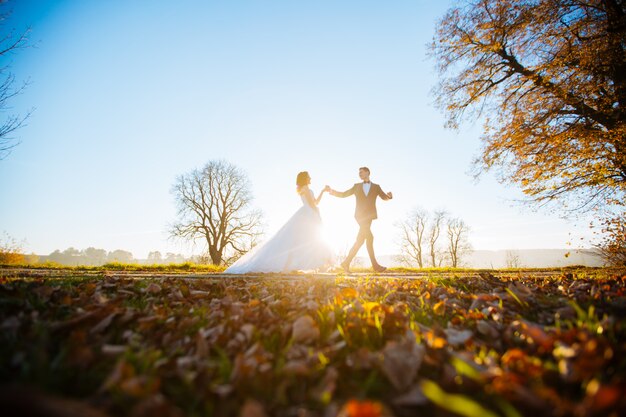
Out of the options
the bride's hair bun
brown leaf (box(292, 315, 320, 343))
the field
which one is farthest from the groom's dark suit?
brown leaf (box(292, 315, 320, 343))

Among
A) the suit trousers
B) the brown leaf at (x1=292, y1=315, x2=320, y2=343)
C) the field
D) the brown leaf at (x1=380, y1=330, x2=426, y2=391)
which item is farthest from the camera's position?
the suit trousers

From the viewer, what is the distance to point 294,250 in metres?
7.61

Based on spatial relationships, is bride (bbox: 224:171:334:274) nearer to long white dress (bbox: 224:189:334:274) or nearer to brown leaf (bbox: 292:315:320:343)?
long white dress (bbox: 224:189:334:274)

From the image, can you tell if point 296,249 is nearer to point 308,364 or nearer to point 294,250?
point 294,250

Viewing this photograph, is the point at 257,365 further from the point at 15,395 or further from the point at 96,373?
the point at 15,395

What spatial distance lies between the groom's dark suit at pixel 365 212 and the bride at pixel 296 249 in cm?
100

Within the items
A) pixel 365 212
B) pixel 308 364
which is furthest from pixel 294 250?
pixel 308 364

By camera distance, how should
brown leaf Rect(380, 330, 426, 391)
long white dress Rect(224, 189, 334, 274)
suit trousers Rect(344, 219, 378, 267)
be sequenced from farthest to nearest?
suit trousers Rect(344, 219, 378, 267) < long white dress Rect(224, 189, 334, 274) < brown leaf Rect(380, 330, 426, 391)

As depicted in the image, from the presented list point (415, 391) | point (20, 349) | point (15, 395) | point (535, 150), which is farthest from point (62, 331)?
point (535, 150)

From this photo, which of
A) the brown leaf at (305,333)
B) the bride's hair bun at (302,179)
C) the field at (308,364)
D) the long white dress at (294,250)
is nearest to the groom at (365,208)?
the long white dress at (294,250)

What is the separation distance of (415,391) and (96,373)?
4.51 ft

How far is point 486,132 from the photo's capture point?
10203 millimetres

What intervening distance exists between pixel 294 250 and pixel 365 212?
7.78ft

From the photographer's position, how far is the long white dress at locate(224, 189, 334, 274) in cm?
730
